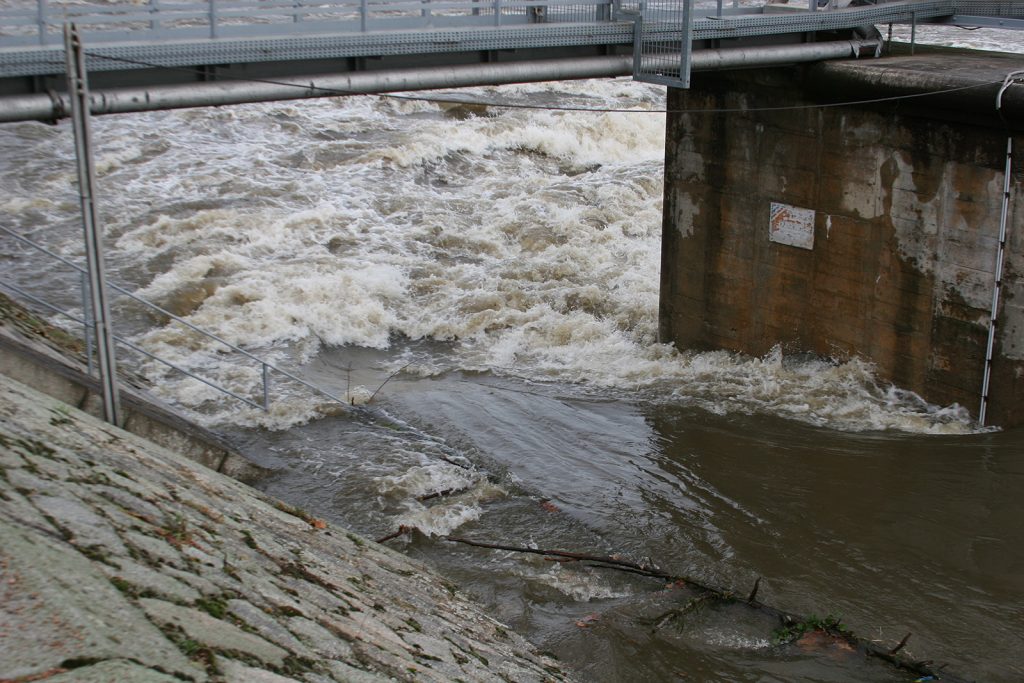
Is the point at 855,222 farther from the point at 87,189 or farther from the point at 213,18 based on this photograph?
the point at 87,189

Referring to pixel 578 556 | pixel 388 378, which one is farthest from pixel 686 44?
pixel 578 556

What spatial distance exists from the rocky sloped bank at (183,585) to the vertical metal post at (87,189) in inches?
20.7

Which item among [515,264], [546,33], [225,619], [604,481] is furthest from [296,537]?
[515,264]

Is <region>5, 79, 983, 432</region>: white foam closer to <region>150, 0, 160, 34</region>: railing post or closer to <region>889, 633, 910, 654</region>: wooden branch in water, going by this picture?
<region>150, 0, 160, 34</region>: railing post

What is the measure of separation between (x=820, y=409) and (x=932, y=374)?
4.41 feet

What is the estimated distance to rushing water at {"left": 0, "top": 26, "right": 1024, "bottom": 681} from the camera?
946 cm

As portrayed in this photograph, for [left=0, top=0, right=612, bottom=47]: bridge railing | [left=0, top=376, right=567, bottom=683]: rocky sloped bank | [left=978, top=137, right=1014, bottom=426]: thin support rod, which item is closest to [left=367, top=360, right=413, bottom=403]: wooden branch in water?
[left=0, top=0, right=612, bottom=47]: bridge railing

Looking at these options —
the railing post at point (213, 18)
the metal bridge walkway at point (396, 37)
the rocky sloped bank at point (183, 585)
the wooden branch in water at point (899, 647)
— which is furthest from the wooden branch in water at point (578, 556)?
the railing post at point (213, 18)

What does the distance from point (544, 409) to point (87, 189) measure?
23.5 ft

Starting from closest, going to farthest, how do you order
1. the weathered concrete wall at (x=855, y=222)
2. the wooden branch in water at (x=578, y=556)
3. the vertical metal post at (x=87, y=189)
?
the vertical metal post at (x=87, y=189) < the wooden branch in water at (x=578, y=556) < the weathered concrete wall at (x=855, y=222)

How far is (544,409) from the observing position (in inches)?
548

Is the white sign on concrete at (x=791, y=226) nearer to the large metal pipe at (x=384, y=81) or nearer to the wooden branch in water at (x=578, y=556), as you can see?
the large metal pipe at (x=384, y=81)

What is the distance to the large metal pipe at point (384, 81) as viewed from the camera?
9266mm

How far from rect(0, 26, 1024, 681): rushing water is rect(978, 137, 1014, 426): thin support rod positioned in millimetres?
407
